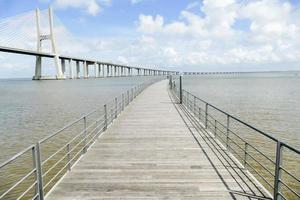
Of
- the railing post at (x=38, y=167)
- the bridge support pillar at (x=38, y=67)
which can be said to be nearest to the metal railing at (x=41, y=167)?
the railing post at (x=38, y=167)

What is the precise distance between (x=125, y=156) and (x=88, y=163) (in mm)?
895

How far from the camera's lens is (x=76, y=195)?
4.36 m

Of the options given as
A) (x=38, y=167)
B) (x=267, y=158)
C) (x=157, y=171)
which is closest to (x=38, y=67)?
(x=157, y=171)

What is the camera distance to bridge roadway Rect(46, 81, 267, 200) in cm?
439

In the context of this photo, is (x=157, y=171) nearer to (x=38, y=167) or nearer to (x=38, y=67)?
(x=38, y=167)

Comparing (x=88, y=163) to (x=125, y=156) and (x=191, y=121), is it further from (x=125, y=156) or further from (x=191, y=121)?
(x=191, y=121)

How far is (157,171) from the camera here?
5.33 metres

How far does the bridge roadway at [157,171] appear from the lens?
4.39 meters

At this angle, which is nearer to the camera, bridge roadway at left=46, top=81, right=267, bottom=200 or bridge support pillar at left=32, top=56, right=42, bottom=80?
bridge roadway at left=46, top=81, right=267, bottom=200

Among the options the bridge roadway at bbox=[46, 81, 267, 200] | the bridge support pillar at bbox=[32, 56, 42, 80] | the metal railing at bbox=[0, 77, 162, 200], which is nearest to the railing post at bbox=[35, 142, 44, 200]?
the metal railing at bbox=[0, 77, 162, 200]

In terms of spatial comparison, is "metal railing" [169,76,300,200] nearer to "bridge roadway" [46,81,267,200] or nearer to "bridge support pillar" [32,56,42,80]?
"bridge roadway" [46,81,267,200]

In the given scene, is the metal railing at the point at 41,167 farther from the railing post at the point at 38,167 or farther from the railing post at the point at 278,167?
the railing post at the point at 278,167

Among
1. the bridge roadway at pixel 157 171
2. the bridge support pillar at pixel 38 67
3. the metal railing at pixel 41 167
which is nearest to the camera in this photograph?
the metal railing at pixel 41 167

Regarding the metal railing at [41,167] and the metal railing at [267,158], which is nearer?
the metal railing at [267,158]
